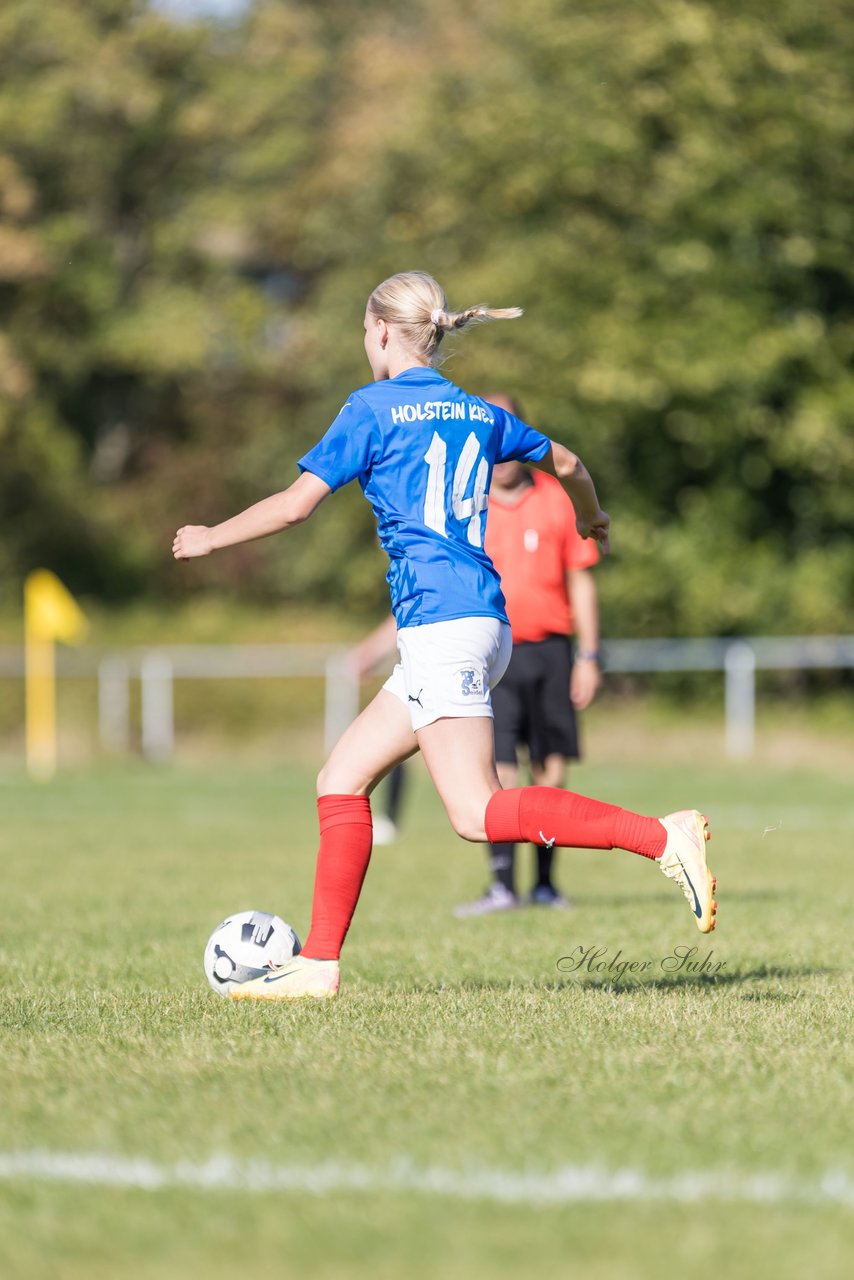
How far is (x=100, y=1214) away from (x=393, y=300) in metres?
3.16

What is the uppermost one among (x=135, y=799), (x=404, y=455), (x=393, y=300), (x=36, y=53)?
(x=36, y=53)

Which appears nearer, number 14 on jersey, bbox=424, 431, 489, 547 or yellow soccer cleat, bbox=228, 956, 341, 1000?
number 14 on jersey, bbox=424, 431, 489, 547

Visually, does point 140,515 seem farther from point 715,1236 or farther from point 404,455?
point 715,1236

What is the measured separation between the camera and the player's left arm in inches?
372

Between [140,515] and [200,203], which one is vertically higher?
[200,203]

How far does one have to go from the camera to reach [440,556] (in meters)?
5.65

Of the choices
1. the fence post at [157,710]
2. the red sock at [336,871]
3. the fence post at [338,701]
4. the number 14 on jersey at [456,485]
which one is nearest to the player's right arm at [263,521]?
the number 14 on jersey at [456,485]

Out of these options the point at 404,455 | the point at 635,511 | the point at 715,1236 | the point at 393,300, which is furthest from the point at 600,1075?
the point at 635,511

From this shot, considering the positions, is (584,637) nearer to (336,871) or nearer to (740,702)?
(336,871)

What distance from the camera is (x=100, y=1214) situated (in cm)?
340

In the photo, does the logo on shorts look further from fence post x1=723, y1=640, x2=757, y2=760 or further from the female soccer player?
fence post x1=723, y1=640, x2=757, y2=760

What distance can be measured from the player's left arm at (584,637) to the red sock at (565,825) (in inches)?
151

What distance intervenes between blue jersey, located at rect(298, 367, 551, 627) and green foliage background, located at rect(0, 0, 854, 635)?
13320 mm

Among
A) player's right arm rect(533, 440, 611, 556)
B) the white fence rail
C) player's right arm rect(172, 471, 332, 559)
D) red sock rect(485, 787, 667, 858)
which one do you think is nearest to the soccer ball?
red sock rect(485, 787, 667, 858)
